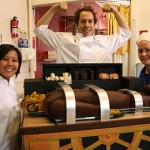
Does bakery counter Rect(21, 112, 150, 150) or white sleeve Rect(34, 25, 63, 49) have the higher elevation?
white sleeve Rect(34, 25, 63, 49)

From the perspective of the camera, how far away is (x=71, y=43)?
1544 mm

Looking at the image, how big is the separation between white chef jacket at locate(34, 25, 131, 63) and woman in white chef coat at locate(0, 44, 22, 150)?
42 cm

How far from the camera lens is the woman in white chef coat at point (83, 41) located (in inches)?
58.7

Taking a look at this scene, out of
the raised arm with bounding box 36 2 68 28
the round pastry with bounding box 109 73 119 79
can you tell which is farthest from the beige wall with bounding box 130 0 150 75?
the round pastry with bounding box 109 73 119 79

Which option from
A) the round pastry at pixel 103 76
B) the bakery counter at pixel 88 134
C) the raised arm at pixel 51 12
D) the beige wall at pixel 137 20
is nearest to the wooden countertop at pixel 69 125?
the bakery counter at pixel 88 134

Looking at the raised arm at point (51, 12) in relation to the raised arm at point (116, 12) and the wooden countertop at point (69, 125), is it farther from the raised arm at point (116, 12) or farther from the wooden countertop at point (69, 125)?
the wooden countertop at point (69, 125)

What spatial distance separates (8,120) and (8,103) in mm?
88

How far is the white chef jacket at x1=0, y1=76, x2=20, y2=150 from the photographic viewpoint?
92cm

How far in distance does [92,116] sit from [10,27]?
1.79m

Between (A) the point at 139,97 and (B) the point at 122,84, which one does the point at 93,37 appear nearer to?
(B) the point at 122,84

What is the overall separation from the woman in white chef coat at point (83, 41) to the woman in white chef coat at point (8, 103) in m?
0.42

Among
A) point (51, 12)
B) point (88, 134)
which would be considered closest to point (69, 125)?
point (88, 134)

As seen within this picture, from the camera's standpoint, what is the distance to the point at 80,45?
1.52 metres

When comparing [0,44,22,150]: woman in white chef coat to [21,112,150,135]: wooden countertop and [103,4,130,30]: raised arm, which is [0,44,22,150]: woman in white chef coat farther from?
[103,4,130,30]: raised arm
